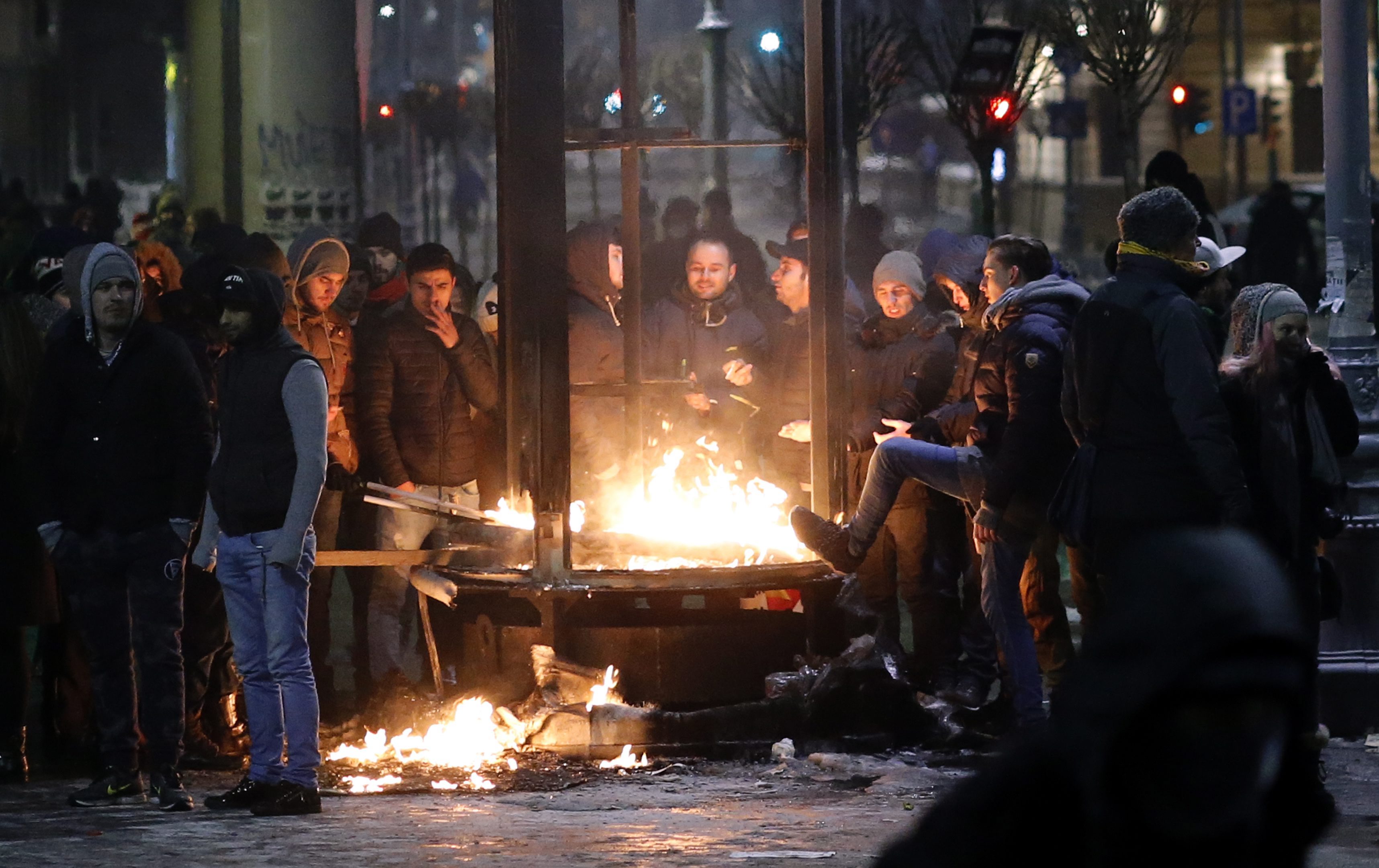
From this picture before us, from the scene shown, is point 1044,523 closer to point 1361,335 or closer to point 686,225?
point 1361,335

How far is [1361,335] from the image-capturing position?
8148 millimetres

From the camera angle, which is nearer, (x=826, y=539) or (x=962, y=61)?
(x=826, y=539)

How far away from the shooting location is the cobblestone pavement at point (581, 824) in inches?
230

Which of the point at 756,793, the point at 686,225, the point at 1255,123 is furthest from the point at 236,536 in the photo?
the point at 1255,123

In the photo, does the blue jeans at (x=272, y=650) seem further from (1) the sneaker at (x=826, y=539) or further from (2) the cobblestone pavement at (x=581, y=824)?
(1) the sneaker at (x=826, y=539)

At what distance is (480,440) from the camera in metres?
9.45

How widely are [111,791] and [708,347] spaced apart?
Answer: 14.0 feet

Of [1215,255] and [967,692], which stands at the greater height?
[1215,255]

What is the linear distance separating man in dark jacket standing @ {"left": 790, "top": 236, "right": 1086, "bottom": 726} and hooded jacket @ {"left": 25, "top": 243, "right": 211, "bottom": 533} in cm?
302

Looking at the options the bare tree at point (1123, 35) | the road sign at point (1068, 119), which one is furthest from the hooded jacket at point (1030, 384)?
the road sign at point (1068, 119)

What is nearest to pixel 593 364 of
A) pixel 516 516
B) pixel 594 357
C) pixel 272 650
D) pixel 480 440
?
pixel 594 357

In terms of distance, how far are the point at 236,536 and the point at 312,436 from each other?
0.44m

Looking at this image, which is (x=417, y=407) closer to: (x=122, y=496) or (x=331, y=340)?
(x=331, y=340)

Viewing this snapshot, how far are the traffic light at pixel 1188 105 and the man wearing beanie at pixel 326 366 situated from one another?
17.9 m
